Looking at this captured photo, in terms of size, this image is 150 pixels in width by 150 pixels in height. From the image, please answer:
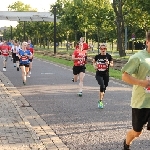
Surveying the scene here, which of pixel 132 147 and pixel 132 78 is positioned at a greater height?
pixel 132 78

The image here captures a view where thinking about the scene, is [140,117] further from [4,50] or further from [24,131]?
[4,50]

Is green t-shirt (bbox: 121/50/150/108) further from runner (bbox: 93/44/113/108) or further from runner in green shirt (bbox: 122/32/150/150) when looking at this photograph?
runner (bbox: 93/44/113/108)

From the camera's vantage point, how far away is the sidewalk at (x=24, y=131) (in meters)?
6.54

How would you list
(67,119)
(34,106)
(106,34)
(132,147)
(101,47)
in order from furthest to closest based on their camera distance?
(106,34) < (34,106) < (101,47) < (67,119) < (132,147)

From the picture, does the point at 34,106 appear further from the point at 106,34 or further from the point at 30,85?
the point at 106,34

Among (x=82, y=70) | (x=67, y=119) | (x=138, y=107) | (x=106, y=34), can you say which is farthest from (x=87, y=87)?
(x=106, y=34)

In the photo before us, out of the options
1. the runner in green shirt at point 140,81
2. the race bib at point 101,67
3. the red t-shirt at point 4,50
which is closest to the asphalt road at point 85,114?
the race bib at point 101,67

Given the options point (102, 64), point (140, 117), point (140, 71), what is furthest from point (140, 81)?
point (102, 64)

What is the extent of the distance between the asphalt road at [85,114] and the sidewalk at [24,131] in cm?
18

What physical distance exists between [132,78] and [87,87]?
33.4 feet

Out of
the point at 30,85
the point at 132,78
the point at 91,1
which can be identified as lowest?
the point at 30,85

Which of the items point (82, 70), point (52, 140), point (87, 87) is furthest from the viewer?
point (87, 87)

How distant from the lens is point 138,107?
5.55 metres

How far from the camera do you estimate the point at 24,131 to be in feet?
24.5
